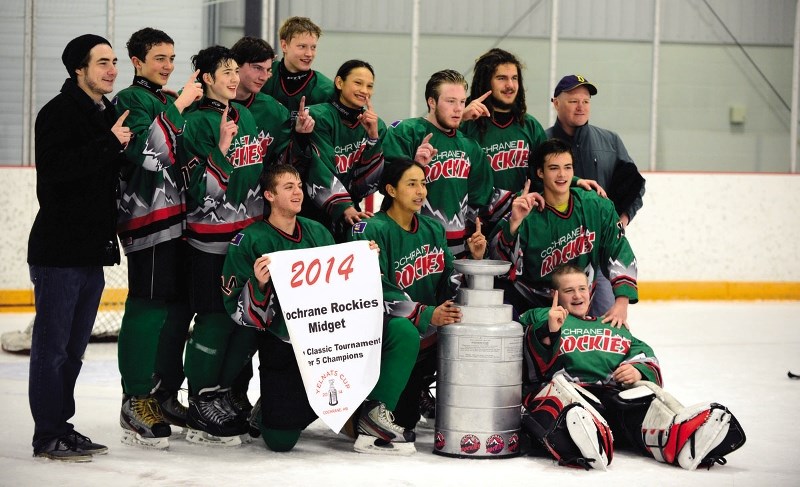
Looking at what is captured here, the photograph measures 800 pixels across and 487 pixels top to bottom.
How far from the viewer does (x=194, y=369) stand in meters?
4.43

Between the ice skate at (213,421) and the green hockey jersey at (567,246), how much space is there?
115 cm

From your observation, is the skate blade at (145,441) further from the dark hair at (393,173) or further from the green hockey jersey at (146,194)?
the dark hair at (393,173)

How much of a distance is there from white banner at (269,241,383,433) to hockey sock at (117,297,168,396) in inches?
20.6

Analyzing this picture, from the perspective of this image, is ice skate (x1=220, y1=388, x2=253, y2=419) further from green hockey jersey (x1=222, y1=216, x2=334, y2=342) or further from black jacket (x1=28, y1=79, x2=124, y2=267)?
black jacket (x1=28, y1=79, x2=124, y2=267)

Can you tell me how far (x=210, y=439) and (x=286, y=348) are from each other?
0.44m

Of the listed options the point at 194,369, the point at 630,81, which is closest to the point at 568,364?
the point at 194,369

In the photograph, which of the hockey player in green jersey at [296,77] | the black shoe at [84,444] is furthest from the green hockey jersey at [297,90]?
the black shoe at [84,444]

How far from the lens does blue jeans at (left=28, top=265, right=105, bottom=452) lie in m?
3.93

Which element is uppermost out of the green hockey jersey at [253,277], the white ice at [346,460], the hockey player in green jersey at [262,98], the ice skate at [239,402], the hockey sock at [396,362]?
the hockey player in green jersey at [262,98]

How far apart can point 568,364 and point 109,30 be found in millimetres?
4738

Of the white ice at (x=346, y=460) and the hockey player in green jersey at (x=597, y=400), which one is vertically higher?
the hockey player in green jersey at (x=597, y=400)

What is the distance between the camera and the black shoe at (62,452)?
159 inches

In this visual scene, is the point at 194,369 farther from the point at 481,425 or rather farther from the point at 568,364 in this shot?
the point at 568,364

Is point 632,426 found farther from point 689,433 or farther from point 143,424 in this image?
point 143,424
